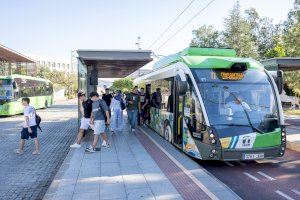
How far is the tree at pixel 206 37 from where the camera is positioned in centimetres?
6131

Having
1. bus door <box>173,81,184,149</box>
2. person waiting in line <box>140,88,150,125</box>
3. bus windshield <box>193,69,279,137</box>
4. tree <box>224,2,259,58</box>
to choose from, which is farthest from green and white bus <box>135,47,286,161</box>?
tree <box>224,2,259,58</box>

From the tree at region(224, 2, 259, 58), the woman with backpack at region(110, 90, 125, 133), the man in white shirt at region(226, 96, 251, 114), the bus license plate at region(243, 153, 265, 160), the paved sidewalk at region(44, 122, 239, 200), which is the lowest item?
the paved sidewalk at region(44, 122, 239, 200)

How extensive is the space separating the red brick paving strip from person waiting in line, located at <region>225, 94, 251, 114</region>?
6.49 feet

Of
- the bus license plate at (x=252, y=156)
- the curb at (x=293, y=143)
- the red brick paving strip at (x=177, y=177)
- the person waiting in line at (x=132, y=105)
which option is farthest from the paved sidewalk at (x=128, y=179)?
the person waiting in line at (x=132, y=105)

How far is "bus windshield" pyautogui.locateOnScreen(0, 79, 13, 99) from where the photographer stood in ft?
83.8

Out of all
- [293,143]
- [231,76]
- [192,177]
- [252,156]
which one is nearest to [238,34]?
[293,143]

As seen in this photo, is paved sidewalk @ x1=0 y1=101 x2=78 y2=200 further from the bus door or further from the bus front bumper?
the bus front bumper

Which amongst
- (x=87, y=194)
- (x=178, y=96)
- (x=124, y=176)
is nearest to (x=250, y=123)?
(x=178, y=96)

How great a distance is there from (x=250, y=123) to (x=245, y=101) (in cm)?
59

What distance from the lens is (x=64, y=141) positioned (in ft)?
45.7

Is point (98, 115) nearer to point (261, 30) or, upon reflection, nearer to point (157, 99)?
point (157, 99)

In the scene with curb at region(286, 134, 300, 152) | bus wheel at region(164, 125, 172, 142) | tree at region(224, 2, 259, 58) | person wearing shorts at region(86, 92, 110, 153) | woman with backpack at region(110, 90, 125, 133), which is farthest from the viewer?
tree at region(224, 2, 259, 58)

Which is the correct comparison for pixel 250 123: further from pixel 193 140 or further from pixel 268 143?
pixel 193 140

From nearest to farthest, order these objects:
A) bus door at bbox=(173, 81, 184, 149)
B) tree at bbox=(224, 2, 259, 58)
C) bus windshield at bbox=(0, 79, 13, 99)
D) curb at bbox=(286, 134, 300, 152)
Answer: bus door at bbox=(173, 81, 184, 149) < curb at bbox=(286, 134, 300, 152) < bus windshield at bbox=(0, 79, 13, 99) < tree at bbox=(224, 2, 259, 58)
